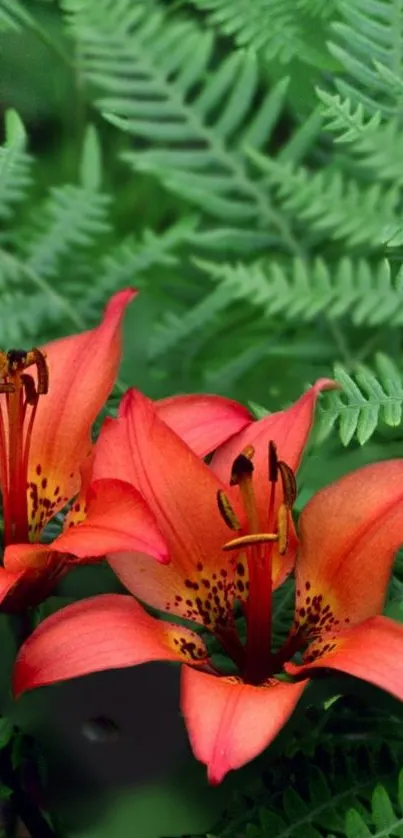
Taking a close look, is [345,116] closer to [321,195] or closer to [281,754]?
[321,195]

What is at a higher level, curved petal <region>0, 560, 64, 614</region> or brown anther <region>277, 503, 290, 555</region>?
brown anther <region>277, 503, 290, 555</region>

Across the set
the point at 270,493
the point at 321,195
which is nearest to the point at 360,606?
the point at 270,493

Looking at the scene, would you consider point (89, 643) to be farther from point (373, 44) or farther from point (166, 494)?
point (373, 44)

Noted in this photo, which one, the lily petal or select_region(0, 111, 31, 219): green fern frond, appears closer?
the lily petal

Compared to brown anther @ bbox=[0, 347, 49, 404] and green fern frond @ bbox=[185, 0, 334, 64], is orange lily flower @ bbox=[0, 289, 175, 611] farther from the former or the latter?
green fern frond @ bbox=[185, 0, 334, 64]

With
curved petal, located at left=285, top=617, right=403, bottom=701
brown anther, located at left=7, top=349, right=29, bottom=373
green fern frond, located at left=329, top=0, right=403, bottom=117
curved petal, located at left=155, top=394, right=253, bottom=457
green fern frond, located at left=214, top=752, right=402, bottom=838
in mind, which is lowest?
green fern frond, located at left=214, top=752, right=402, bottom=838

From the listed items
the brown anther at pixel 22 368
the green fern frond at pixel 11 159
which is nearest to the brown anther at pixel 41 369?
the brown anther at pixel 22 368

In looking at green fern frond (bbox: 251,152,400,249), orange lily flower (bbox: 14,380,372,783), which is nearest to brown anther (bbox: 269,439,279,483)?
orange lily flower (bbox: 14,380,372,783)
